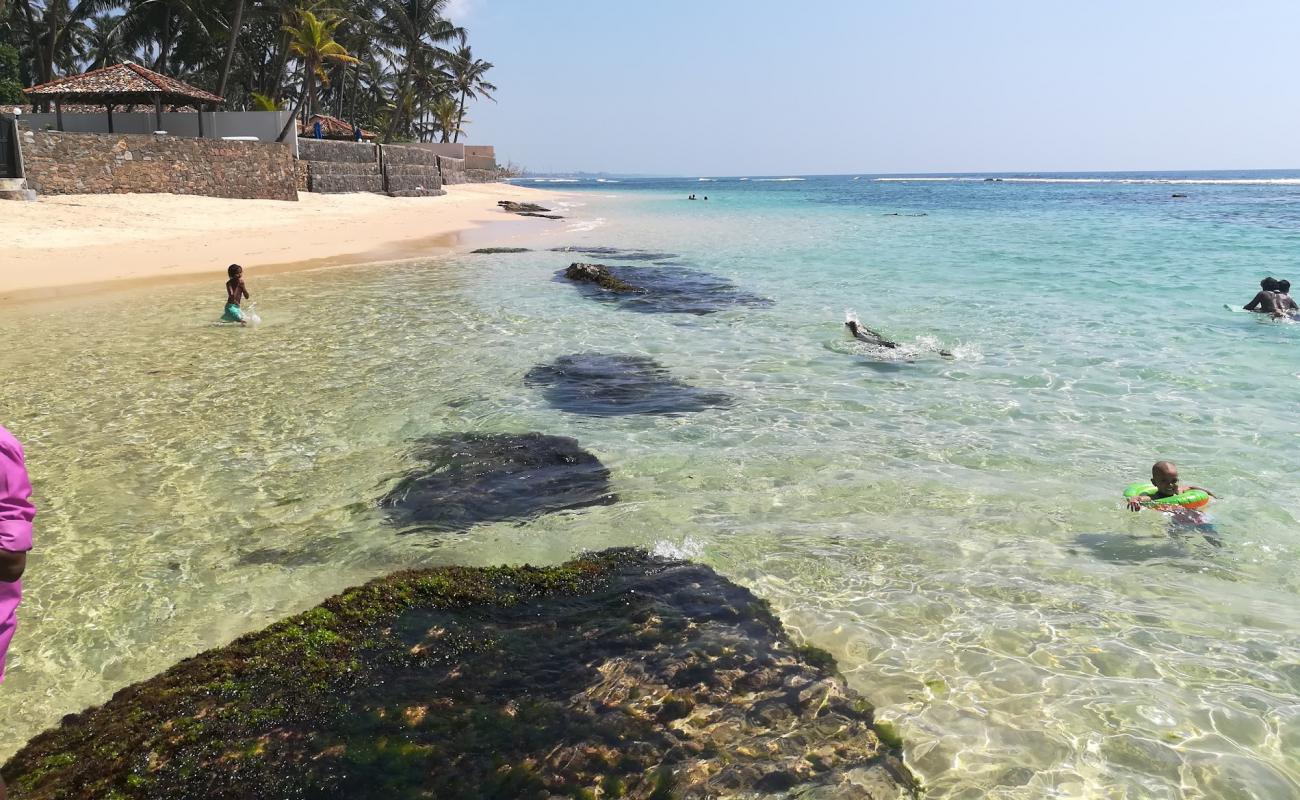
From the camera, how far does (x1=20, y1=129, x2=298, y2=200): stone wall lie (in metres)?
21.8

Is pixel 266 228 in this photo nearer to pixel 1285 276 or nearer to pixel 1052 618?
pixel 1052 618

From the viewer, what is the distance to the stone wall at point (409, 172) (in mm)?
39969

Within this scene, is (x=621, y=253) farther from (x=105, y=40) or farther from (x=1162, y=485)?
(x=105, y=40)

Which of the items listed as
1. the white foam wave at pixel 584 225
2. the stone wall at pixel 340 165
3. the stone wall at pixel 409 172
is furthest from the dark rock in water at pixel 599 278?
the stone wall at pixel 409 172

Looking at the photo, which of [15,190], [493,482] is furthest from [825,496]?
[15,190]

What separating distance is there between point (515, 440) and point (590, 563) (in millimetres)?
2849

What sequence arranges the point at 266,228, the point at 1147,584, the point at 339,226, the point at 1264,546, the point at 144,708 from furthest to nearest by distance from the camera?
the point at 339,226, the point at 266,228, the point at 1264,546, the point at 1147,584, the point at 144,708

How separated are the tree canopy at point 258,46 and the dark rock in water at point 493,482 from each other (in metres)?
26.0

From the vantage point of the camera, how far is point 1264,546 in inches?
215

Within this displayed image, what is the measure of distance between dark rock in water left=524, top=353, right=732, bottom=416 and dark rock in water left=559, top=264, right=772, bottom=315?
4372 millimetres

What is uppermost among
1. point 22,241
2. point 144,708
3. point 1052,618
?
point 22,241

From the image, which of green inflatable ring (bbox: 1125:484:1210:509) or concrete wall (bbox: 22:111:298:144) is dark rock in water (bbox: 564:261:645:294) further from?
concrete wall (bbox: 22:111:298:144)

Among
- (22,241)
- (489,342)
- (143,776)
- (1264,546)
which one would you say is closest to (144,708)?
(143,776)

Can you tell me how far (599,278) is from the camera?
57.4 ft
